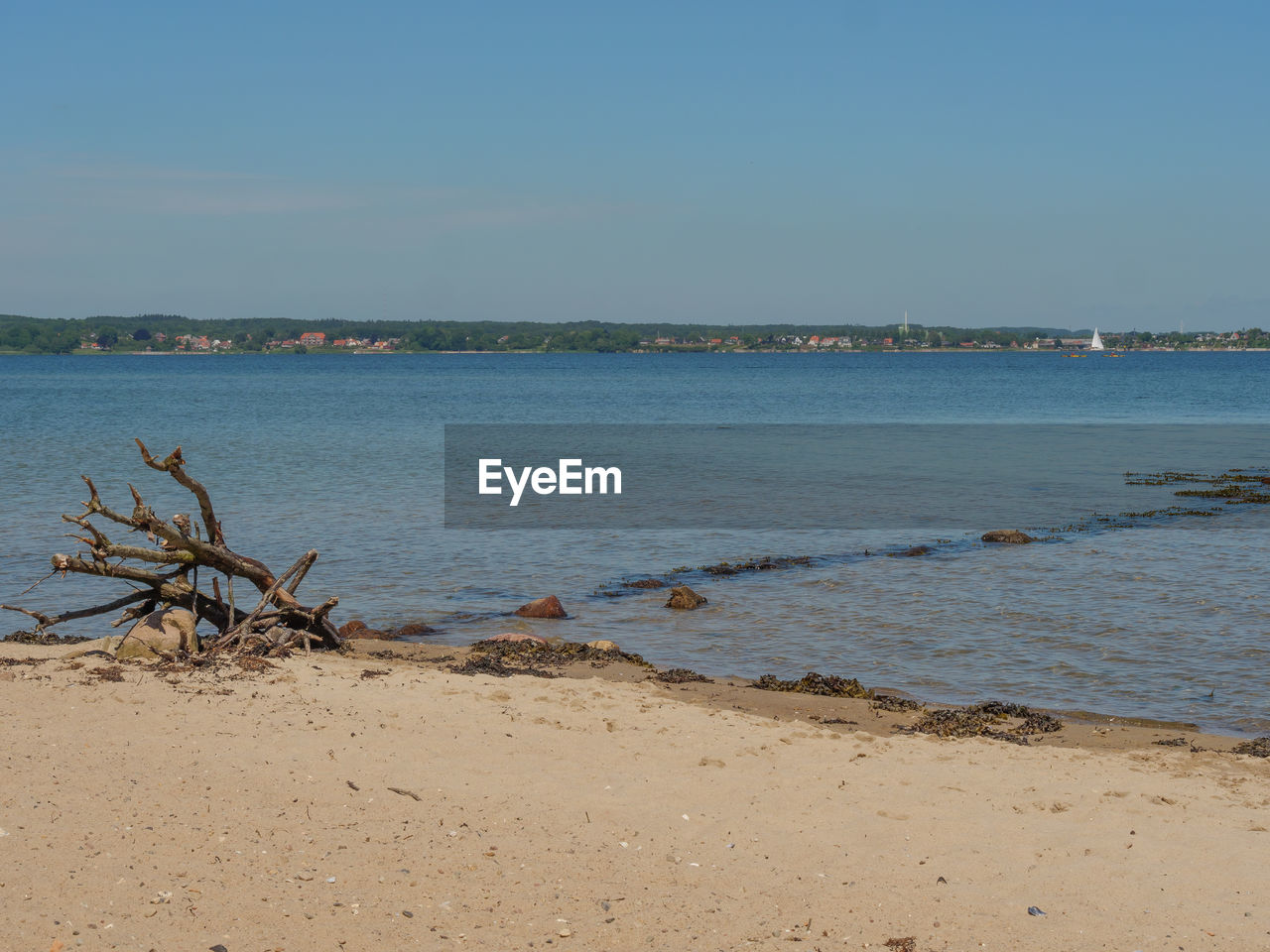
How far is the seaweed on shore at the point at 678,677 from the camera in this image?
39.5 ft

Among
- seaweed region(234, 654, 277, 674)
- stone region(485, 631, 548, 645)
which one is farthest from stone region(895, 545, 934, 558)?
seaweed region(234, 654, 277, 674)

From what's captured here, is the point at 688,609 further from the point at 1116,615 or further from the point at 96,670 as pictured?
the point at 96,670

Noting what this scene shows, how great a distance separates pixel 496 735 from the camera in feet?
30.9

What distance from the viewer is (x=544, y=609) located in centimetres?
1549

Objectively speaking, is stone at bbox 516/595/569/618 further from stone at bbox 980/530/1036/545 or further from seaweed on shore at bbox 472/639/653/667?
stone at bbox 980/530/1036/545

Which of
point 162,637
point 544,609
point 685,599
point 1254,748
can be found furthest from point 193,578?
point 1254,748

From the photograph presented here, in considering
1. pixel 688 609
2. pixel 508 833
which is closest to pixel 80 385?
pixel 688 609

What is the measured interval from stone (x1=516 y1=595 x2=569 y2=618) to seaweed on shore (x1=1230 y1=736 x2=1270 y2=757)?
27.5 feet

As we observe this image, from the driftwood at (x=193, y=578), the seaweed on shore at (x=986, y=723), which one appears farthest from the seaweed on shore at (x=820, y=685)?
the driftwood at (x=193, y=578)

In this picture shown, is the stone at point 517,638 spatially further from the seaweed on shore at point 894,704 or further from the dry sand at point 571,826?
the seaweed on shore at point 894,704

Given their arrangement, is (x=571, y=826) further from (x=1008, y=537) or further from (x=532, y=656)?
(x=1008, y=537)

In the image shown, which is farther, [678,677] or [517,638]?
[517,638]

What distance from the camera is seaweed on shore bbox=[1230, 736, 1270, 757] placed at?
9.77 metres

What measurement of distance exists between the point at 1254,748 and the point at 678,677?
17.6 feet
